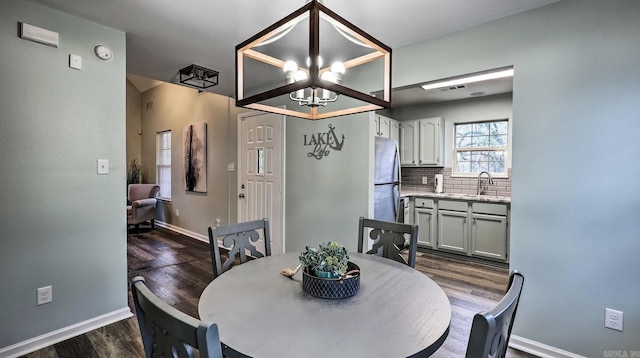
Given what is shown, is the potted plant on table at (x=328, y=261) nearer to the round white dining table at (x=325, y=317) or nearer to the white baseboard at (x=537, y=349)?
the round white dining table at (x=325, y=317)

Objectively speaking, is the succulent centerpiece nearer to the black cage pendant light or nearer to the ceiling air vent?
the black cage pendant light

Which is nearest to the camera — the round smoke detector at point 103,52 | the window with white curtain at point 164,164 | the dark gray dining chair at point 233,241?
the dark gray dining chair at point 233,241

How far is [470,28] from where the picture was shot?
2.33m

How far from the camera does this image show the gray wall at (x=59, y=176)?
2014mm

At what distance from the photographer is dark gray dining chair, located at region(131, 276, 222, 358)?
66cm

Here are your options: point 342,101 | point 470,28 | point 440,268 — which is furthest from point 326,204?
point 470,28

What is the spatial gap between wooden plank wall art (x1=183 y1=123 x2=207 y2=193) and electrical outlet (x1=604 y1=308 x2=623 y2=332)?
16.8ft

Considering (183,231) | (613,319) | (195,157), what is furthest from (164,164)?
(613,319)

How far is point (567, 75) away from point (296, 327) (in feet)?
7.48

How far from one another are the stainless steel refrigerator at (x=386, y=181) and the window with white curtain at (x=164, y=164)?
15.3 feet

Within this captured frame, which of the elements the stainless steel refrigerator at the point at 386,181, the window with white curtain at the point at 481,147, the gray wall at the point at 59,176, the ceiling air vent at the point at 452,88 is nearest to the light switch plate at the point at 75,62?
the gray wall at the point at 59,176

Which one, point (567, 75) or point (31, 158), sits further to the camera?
point (31, 158)

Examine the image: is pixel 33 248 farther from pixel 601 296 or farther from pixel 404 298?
pixel 601 296

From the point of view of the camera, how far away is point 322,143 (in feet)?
10.9
